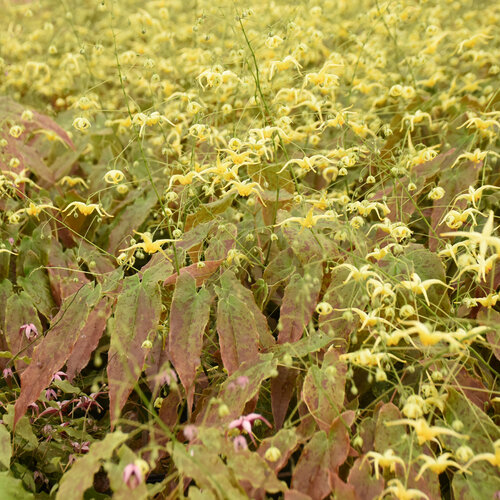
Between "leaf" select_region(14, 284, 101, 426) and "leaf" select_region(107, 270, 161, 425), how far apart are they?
0.23 ft

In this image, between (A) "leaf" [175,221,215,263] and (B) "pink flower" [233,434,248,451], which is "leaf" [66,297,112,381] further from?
(B) "pink flower" [233,434,248,451]

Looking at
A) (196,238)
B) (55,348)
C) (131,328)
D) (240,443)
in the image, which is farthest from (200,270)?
(240,443)

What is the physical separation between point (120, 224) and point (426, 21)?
1.48 meters

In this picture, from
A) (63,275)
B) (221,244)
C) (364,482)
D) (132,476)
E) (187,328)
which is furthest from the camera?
(63,275)

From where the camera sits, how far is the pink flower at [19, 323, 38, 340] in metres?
1.38

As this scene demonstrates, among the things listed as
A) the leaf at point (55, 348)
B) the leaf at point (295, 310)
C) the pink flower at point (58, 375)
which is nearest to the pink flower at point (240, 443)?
the leaf at point (295, 310)

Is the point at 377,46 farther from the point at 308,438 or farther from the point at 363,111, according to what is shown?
the point at 308,438

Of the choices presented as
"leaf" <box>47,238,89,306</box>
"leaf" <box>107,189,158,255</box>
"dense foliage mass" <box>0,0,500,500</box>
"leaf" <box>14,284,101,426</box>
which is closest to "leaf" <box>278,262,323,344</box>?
"dense foliage mass" <box>0,0,500,500</box>

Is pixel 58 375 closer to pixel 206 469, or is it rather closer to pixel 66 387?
pixel 66 387

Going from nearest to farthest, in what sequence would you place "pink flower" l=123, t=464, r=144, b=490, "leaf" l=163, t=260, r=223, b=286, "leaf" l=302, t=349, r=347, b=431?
1. "pink flower" l=123, t=464, r=144, b=490
2. "leaf" l=302, t=349, r=347, b=431
3. "leaf" l=163, t=260, r=223, b=286

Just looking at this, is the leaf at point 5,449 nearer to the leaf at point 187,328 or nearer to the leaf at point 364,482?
the leaf at point 187,328

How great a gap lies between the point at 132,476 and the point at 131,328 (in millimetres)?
330

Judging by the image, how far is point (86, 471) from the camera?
94 cm

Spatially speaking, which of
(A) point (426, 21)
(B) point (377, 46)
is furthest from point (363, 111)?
(A) point (426, 21)
